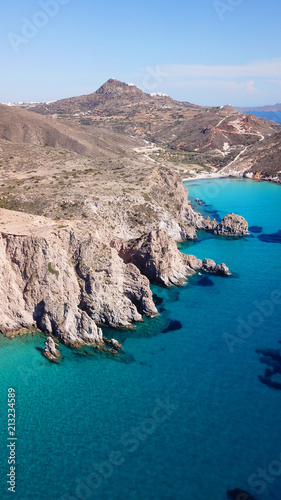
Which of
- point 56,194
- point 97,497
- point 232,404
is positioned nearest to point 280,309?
point 232,404

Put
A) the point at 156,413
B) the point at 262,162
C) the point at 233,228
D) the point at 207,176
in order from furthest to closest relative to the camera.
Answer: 1. the point at 262,162
2. the point at 207,176
3. the point at 233,228
4. the point at 156,413

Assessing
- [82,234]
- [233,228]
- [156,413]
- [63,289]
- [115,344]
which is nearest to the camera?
[156,413]

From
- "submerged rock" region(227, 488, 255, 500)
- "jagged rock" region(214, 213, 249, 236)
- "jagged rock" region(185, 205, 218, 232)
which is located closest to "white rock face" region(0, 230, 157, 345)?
"submerged rock" region(227, 488, 255, 500)

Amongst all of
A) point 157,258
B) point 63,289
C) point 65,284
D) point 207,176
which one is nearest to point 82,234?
point 65,284

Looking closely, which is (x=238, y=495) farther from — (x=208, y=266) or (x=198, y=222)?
(x=198, y=222)

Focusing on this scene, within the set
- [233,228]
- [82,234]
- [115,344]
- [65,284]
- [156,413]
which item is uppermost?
[233,228]

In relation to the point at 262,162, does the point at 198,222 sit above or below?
below

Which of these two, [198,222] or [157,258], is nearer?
[157,258]

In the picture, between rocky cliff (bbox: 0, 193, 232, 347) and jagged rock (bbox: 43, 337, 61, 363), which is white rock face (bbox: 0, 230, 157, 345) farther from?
jagged rock (bbox: 43, 337, 61, 363)
